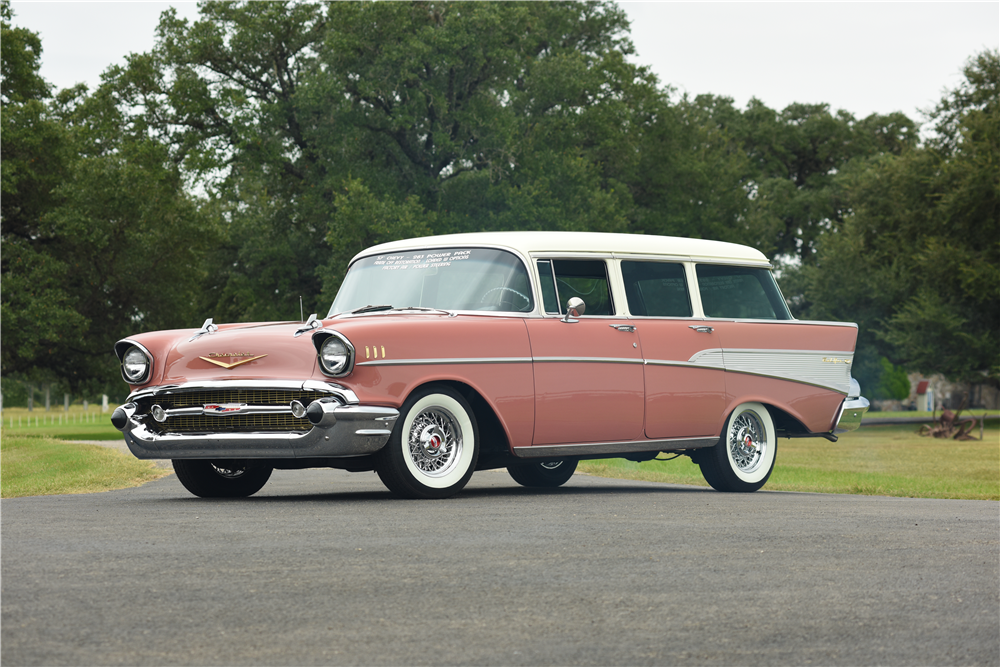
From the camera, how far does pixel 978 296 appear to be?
3916 centimetres

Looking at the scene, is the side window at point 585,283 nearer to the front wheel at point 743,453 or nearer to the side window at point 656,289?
the side window at point 656,289

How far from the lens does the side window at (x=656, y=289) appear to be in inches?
412

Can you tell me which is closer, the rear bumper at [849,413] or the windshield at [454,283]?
the windshield at [454,283]

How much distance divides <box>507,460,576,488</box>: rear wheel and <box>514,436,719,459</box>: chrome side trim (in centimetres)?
149

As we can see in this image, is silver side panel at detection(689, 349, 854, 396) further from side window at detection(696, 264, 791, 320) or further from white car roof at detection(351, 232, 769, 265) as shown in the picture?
white car roof at detection(351, 232, 769, 265)

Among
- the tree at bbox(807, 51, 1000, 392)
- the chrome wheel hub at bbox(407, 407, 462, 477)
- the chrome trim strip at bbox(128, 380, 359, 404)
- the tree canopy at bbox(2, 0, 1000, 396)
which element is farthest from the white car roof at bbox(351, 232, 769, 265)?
the tree at bbox(807, 51, 1000, 392)

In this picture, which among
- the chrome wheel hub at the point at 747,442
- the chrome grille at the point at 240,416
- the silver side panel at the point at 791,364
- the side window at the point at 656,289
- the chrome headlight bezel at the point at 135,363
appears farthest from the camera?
the chrome wheel hub at the point at 747,442

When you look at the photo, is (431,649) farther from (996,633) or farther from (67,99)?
(67,99)

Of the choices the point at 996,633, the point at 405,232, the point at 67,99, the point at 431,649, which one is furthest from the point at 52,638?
the point at 67,99

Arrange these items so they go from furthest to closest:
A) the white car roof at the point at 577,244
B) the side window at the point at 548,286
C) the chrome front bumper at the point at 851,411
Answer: the chrome front bumper at the point at 851,411 → the white car roof at the point at 577,244 → the side window at the point at 548,286

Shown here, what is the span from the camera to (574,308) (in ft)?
31.8

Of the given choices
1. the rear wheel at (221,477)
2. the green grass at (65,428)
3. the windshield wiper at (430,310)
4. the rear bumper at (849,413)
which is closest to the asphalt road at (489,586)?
the rear wheel at (221,477)

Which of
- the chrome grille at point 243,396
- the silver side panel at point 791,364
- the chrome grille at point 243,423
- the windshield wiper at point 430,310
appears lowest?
the chrome grille at point 243,423

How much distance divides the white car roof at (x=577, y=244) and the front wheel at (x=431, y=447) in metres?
1.49
